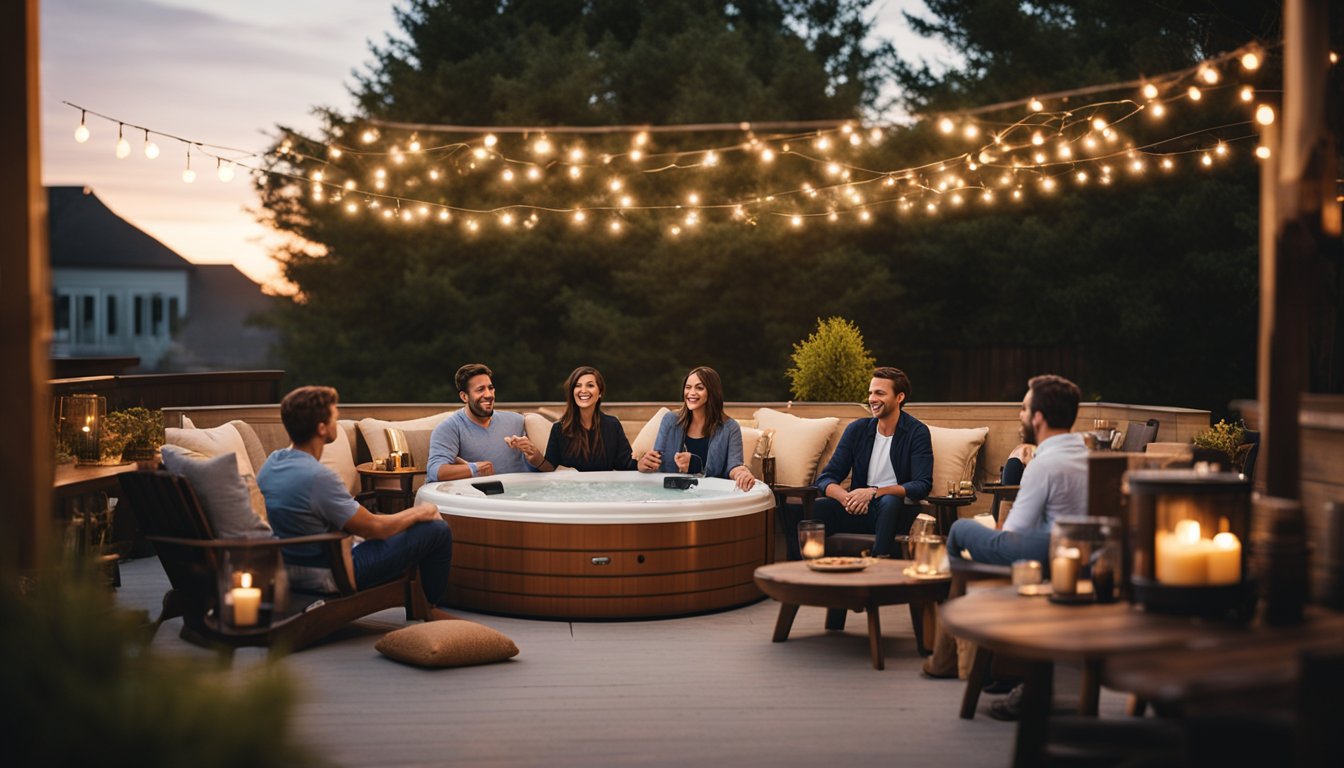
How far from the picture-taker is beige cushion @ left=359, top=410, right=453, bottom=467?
27.1 feet

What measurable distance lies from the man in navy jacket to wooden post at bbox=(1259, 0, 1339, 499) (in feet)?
10.8

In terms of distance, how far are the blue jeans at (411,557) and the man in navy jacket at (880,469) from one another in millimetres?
2169

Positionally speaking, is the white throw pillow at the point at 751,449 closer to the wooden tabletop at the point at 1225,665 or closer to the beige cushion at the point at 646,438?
the beige cushion at the point at 646,438

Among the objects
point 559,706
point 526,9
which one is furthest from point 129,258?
point 559,706

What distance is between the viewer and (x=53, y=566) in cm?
350

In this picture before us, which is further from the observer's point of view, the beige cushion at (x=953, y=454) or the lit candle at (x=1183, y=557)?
the beige cushion at (x=953, y=454)

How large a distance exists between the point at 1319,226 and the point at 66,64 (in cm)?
1380

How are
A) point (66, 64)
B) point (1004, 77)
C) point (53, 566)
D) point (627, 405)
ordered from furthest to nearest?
point (1004, 77)
point (66, 64)
point (627, 405)
point (53, 566)

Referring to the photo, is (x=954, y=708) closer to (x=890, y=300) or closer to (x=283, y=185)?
(x=890, y=300)

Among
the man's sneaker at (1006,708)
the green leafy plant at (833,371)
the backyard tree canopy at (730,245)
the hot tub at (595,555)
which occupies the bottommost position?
the man's sneaker at (1006,708)

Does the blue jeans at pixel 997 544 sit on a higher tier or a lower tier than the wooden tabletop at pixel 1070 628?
lower

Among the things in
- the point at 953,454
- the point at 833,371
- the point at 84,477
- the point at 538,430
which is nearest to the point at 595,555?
the point at 84,477

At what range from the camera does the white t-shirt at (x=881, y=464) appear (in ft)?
22.2

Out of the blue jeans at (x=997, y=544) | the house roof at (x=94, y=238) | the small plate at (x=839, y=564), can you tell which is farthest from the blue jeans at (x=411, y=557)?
the house roof at (x=94, y=238)
